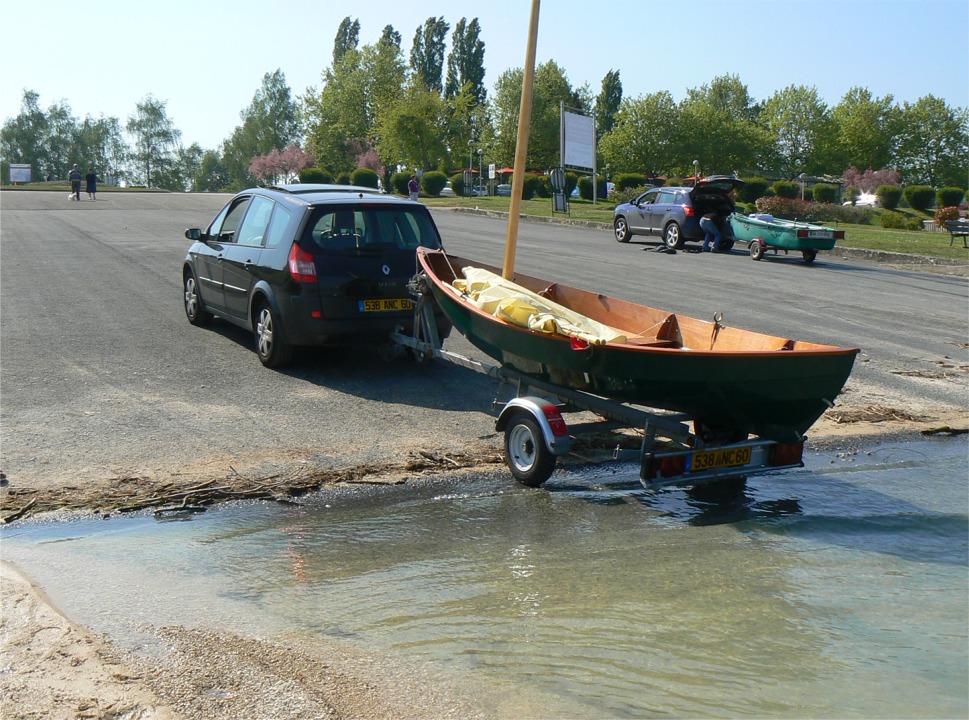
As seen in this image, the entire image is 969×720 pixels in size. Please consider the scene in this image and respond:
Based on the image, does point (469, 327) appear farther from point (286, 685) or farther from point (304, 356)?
point (286, 685)

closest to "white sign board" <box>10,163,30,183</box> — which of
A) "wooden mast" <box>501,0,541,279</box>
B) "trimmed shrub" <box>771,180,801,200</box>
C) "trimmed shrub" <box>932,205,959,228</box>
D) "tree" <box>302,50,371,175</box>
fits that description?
"tree" <box>302,50,371,175</box>

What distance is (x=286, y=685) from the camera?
13.3 ft

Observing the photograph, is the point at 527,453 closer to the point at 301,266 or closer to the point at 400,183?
the point at 301,266

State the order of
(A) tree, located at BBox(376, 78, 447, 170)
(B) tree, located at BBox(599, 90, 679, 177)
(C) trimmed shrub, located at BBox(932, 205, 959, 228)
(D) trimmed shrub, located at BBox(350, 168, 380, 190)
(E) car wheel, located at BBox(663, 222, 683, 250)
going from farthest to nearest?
(B) tree, located at BBox(599, 90, 679, 177) → (A) tree, located at BBox(376, 78, 447, 170) → (D) trimmed shrub, located at BBox(350, 168, 380, 190) → (C) trimmed shrub, located at BBox(932, 205, 959, 228) → (E) car wheel, located at BBox(663, 222, 683, 250)

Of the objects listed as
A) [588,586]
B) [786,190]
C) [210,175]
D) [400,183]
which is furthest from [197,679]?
[210,175]

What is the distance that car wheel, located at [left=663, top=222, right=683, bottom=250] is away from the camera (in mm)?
26359

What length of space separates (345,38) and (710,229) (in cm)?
11452

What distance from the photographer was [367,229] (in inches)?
385

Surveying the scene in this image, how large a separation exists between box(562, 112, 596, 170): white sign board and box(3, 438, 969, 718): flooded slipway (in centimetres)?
3616

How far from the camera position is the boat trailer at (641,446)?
623 centimetres

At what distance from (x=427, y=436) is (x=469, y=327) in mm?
977

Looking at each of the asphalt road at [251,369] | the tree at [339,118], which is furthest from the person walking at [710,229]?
the tree at [339,118]

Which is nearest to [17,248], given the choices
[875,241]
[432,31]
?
[875,241]

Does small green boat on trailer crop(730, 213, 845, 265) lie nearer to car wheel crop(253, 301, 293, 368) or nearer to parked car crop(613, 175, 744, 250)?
parked car crop(613, 175, 744, 250)
